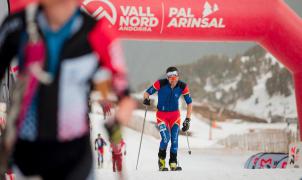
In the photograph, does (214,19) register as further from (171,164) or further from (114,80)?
(114,80)

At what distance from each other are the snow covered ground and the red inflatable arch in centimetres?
196

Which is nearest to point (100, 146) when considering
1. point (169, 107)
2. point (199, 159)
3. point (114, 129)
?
point (199, 159)

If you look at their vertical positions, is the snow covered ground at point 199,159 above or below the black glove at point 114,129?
below

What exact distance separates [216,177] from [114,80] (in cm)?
352

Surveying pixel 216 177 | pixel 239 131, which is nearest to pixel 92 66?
pixel 216 177

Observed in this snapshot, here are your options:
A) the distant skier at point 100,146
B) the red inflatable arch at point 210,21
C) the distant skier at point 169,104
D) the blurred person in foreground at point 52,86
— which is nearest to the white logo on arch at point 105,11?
the red inflatable arch at point 210,21

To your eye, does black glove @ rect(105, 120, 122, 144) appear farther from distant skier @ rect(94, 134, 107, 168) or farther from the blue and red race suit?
distant skier @ rect(94, 134, 107, 168)

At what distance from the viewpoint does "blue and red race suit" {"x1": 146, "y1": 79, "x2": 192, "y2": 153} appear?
20.8 feet

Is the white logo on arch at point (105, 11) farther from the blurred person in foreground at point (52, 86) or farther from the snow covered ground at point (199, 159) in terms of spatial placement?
the blurred person in foreground at point (52, 86)

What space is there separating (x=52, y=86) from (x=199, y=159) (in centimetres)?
1115

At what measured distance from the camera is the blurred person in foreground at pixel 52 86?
5.28 feet

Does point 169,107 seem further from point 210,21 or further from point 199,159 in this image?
point 199,159

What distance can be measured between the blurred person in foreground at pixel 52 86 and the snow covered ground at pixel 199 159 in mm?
307

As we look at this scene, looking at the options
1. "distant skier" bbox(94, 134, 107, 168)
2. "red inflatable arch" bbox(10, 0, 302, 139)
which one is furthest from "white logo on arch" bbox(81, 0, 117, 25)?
"distant skier" bbox(94, 134, 107, 168)
